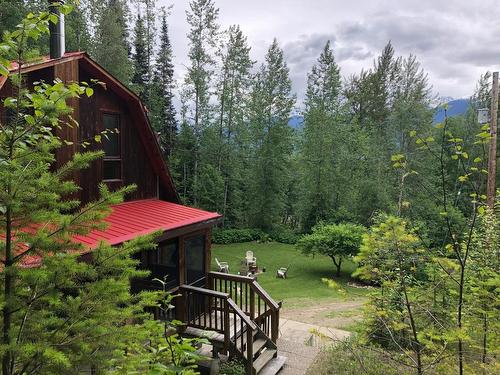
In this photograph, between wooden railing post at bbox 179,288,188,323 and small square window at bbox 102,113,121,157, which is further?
small square window at bbox 102,113,121,157

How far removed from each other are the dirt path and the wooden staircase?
2082 millimetres

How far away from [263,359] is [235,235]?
17.7 m

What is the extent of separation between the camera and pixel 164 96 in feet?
88.8

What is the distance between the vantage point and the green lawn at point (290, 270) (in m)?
14.2

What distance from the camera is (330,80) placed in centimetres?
2812

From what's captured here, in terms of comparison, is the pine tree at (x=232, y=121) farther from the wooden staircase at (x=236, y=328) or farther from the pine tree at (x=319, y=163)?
the wooden staircase at (x=236, y=328)

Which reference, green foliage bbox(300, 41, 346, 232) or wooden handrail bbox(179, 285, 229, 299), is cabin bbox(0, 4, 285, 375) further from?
green foliage bbox(300, 41, 346, 232)

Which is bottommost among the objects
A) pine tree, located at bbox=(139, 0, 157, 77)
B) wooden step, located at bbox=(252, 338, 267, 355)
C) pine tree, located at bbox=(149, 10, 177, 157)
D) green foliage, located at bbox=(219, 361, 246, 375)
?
green foliage, located at bbox=(219, 361, 246, 375)

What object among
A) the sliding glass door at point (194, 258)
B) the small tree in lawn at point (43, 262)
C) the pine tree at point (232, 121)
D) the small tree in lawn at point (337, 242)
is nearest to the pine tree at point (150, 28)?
the pine tree at point (232, 121)

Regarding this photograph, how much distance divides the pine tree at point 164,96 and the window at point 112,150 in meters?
18.3

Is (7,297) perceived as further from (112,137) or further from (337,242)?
(337,242)

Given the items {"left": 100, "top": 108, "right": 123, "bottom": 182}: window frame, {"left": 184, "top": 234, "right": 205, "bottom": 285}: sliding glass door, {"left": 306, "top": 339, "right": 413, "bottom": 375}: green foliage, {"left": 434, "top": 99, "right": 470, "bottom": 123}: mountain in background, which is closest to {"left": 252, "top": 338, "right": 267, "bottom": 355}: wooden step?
{"left": 306, "top": 339, "right": 413, "bottom": 375}: green foliage

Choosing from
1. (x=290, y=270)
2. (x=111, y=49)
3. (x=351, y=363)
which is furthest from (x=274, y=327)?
(x=111, y=49)

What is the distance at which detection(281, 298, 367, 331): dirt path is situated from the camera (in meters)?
9.66
